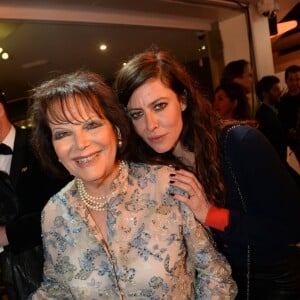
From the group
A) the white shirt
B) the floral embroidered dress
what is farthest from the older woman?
the white shirt

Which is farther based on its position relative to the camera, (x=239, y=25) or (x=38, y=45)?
(x=239, y=25)

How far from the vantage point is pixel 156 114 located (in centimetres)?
133

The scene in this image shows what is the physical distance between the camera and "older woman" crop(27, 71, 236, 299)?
1.07 metres

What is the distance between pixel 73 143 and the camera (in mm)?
1086

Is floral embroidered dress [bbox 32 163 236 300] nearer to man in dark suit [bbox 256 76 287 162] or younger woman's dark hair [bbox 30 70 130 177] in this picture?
younger woman's dark hair [bbox 30 70 130 177]

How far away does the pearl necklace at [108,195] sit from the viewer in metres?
1.16

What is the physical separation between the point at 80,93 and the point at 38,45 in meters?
2.12

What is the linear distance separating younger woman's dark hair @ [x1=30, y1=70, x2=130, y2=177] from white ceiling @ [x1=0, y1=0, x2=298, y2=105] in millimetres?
974

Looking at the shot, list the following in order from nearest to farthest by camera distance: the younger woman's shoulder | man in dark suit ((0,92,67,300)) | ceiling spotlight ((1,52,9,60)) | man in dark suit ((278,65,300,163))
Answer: the younger woman's shoulder, man in dark suit ((0,92,67,300)), ceiling spotlight ((1,52,9,60)), man in dark suit ((278,65,300,163))

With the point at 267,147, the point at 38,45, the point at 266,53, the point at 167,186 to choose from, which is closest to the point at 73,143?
the point at 167,186

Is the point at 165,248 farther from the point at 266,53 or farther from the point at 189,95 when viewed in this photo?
the point at 266,53

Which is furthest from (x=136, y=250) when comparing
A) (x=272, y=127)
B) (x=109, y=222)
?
(x=272, y=127)

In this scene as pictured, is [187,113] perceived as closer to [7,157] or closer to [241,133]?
[241,133]

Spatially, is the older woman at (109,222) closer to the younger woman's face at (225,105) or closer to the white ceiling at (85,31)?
the white ceiling at (85,31)
